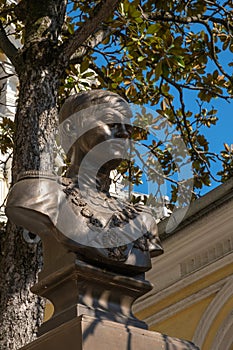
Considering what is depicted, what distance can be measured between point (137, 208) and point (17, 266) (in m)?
1.11

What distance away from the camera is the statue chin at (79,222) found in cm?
353

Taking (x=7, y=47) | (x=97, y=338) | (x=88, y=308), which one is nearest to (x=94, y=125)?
(x=88, y=308)

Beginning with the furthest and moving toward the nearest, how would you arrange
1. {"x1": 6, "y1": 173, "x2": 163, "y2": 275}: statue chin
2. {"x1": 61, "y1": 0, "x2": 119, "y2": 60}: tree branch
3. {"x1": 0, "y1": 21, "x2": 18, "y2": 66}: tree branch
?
{"x1": 0, "y1": 21, "x2": 18, "y2": 66}: tree branch → {"x1": 61, "y1": 0, "x2": 119, "y2": 60}: tree branch → {"x1": 6, "y1": 173, "x2": 163, "y2": 275}: statue chin

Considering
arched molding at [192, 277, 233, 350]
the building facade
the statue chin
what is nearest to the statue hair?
the statue chin

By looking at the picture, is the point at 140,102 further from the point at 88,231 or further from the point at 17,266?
the point at 88,231

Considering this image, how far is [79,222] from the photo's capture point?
3.61 m

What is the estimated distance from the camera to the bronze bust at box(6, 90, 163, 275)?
3.54m

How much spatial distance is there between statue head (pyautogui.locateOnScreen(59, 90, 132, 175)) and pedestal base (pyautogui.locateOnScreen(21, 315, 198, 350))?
0.87 meters

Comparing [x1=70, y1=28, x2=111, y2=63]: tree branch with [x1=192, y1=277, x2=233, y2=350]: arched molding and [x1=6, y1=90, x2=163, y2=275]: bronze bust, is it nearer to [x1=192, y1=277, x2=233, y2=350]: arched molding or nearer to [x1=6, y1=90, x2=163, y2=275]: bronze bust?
[x1=6, y1=90, x2=163, y2=275]: bronze bust

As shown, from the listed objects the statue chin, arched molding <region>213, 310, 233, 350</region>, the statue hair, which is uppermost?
arched molding <region>213, 310, 233, 350</region>

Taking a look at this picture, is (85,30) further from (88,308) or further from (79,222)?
(88,308)

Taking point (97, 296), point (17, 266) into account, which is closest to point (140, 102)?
point (17, 266)

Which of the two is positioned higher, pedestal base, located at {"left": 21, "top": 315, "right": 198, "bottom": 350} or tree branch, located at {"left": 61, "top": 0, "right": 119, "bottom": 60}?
tree branch, located at {"left": 61, "top": 0, "right": 119, "bottom": 60}

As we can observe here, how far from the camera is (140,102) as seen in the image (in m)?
7.67
